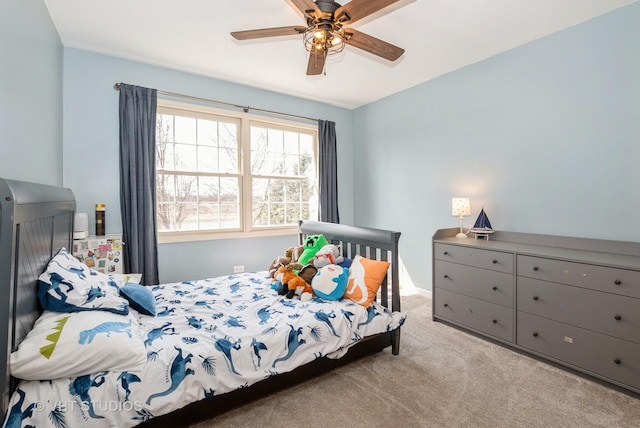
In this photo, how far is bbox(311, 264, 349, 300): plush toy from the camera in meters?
2.24

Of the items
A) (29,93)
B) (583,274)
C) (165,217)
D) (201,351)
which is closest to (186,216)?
(165,217)

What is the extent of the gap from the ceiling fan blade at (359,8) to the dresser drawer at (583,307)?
2.15 m

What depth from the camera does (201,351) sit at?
5.05 ft

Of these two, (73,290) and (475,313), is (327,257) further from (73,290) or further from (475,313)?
(73,290)

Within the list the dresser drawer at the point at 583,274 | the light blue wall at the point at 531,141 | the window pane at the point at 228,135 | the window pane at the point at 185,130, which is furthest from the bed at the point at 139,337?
the window pane at the point at 228,135

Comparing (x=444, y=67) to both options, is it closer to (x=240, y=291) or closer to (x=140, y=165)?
(x=240, y=291)

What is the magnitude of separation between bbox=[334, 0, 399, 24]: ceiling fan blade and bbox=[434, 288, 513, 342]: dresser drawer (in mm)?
2349

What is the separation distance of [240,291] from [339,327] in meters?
0.94

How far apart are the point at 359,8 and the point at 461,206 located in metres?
2.13

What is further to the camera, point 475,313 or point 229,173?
point 229,173

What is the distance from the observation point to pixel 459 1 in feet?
7.15

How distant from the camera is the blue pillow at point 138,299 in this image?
1888mm

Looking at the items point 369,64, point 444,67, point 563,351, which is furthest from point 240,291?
point 444,67

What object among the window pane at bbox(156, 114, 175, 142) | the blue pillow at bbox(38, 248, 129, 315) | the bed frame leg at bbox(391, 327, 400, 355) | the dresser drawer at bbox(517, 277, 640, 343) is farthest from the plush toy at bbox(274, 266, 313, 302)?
the window pane at bbox(156, 114, 175, 142)
